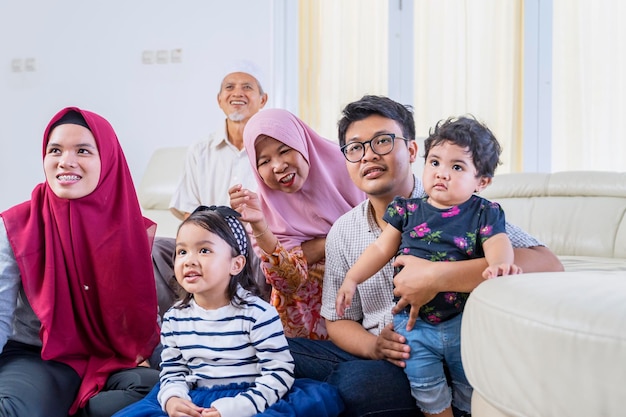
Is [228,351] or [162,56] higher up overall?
[162,56]

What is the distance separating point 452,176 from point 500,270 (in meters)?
0.24

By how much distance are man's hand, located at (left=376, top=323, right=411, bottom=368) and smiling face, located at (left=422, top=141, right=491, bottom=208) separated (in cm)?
30

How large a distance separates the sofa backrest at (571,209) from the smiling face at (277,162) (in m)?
1.27

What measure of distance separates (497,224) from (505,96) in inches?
115

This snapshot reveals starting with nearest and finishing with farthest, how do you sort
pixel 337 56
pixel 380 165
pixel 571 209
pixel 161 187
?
pixel 380 165
pixel 571 209
pixel 161 187
pixel 337 56

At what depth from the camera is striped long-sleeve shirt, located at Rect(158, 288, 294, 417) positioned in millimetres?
1327

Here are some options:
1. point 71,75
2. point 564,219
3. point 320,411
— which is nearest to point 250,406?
point 320,411

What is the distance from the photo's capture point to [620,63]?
3.78m

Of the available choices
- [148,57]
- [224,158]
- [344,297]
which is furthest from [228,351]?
[148,57]

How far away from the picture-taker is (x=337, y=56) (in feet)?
14.3

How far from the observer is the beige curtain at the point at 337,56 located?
4312 mm

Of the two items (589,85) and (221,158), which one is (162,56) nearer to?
(221,158)

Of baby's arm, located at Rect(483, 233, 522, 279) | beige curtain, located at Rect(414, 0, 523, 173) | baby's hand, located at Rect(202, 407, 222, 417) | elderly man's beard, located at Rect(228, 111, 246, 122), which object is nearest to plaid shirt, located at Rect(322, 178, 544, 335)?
baby's arm, located at Rect(483, 233, 522, 279)

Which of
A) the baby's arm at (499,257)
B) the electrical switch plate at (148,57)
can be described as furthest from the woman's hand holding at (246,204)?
the electrical switch plate at (148,57)
